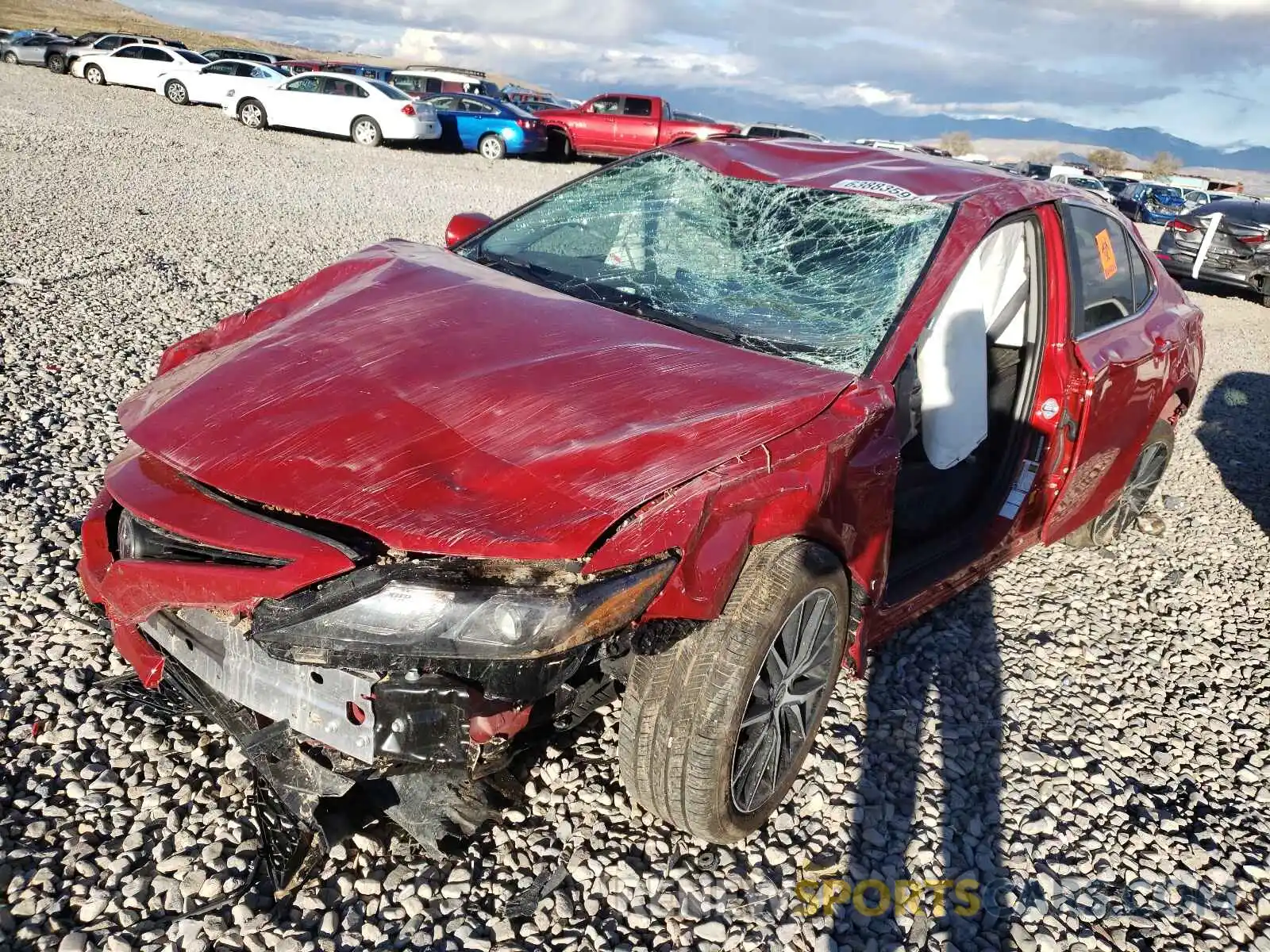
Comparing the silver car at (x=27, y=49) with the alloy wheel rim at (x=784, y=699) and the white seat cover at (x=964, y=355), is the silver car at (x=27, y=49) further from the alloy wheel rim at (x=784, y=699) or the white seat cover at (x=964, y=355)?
the alloy wheel rim at (x=784, y=699)

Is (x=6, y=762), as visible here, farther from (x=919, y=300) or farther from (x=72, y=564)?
(x=919, y=300)

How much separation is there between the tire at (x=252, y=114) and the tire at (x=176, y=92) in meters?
2.89

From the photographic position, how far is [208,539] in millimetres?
1905

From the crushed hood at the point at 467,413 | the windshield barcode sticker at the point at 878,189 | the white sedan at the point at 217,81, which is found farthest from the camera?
the white sedan at the point at 217,81

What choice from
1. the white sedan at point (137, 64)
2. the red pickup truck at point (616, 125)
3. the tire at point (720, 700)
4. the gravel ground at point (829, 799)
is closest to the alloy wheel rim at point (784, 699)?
the tire at point (720, 700)

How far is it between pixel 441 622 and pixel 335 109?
18636 mm

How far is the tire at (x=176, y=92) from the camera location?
19.8m

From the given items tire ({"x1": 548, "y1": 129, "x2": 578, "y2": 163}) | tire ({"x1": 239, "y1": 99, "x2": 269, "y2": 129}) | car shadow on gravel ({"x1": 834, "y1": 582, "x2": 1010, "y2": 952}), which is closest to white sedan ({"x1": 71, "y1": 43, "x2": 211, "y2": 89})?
tire ({"x1": 239, "y1": 99, "x2": 269, "y2": 129})

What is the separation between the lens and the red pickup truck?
64.5 ft

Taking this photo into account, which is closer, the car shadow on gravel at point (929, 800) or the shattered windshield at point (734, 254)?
the car shadow on gravel at point (929, 800)

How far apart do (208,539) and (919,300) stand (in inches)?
79.1

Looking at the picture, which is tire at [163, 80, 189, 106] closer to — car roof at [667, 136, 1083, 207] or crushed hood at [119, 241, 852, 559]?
car roof at [667, 136, 1083, 207]

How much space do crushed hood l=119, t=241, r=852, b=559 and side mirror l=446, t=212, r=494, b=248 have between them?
0.86 m

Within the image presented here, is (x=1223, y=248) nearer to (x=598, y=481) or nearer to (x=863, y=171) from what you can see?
(x=863, y=171)
